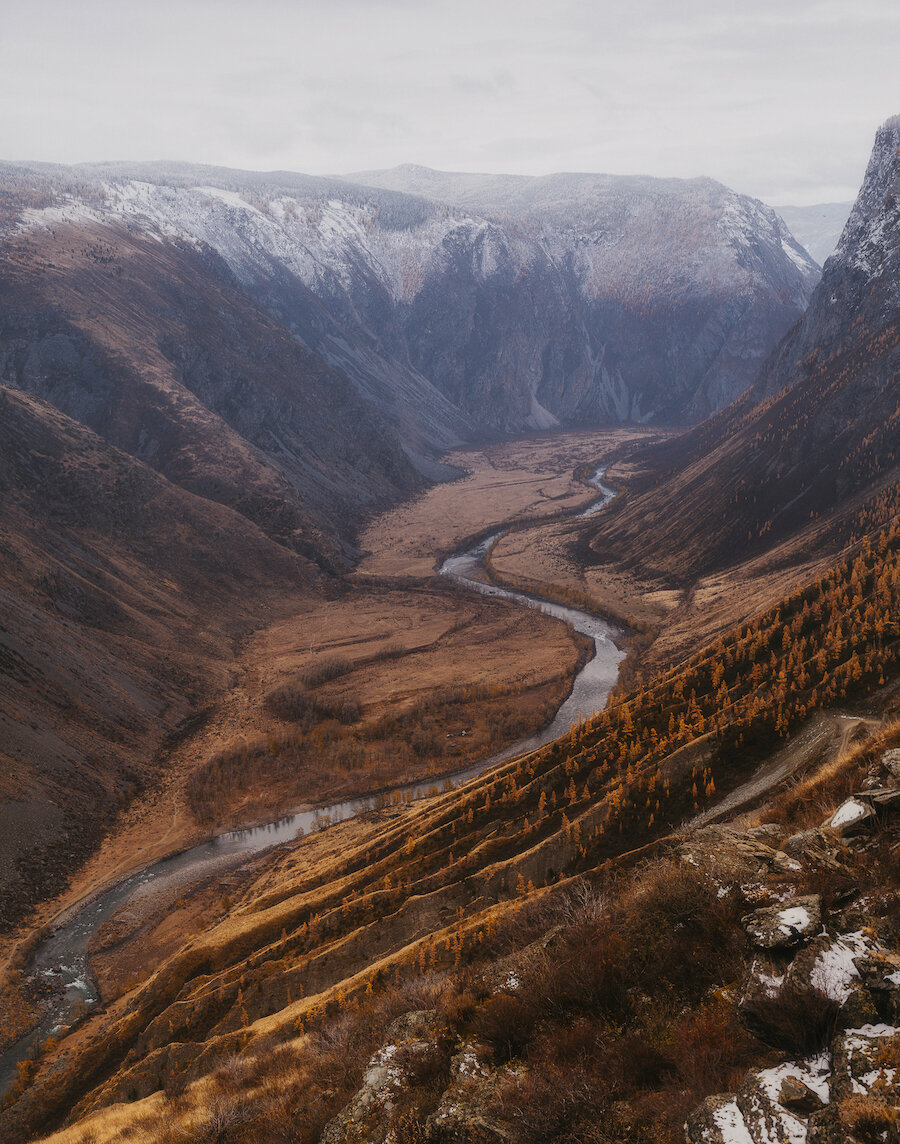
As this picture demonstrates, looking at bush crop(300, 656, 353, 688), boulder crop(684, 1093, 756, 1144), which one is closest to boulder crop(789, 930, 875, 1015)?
boulder crop(684, 1093, 756, 1144)

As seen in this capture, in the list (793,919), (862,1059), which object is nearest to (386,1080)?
(793,919)

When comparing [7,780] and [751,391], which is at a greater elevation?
[751,391]

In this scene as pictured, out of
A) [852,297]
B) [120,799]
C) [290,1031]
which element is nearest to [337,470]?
[852,297]

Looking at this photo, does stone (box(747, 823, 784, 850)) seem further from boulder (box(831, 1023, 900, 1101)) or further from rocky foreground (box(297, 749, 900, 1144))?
boulder (box(831, 1023, 900, 1101))

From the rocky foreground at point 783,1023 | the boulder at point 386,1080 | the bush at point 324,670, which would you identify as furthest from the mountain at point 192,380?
the rocky foreground at point 783,1023

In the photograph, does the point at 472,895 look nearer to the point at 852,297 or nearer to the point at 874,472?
the point at 874,472

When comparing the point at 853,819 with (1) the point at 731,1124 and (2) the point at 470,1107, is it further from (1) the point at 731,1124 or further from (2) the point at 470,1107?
(2) the point at 470,1107

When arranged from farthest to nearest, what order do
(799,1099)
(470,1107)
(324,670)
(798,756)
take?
(324,670) → (798,756) → (470,1107) → (799,1099)
